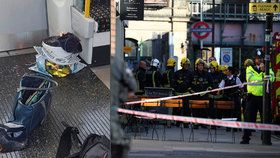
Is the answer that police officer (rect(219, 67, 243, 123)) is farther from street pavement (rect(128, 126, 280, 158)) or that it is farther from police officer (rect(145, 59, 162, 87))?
police officer (rect(145, 59, 162, 87))

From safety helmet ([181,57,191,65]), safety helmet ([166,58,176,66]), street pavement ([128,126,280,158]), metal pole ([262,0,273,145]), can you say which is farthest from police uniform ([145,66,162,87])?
metal pole ([262,0,273,145])

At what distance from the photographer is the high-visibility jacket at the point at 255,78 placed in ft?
28.8

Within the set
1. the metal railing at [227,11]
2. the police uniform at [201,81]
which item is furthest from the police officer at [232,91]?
the metal railing at [227,11]

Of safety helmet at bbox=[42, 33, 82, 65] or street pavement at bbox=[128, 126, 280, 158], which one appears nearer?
safety helmet at bbox=[42, 33, 82, 65]

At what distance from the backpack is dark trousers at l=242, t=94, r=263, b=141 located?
628 centimetres

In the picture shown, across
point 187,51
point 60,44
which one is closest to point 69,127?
point 60,44

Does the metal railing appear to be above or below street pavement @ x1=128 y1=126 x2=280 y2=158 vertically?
above

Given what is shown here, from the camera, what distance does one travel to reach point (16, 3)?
2807 millimetres

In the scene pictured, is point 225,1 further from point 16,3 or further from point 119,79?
point 119,79

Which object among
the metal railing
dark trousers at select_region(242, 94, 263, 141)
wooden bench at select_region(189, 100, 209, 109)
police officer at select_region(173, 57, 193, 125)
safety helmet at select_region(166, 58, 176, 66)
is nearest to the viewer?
the metal railing

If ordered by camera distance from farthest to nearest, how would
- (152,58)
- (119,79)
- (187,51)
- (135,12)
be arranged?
(187,51), (152,58), (135,12), (119,79)

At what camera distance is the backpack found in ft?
9.41

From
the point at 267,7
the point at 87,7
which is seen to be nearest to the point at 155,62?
the point at 267,7

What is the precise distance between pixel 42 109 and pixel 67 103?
13cm
